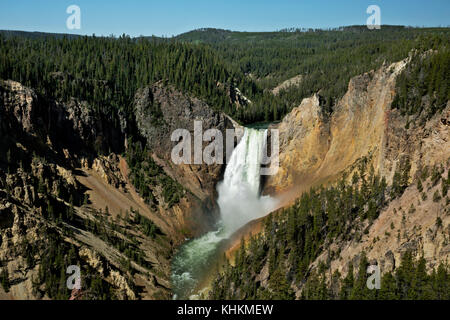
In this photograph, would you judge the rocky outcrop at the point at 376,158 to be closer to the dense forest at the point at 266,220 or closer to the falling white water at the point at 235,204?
the dense forest at the point at 266,220

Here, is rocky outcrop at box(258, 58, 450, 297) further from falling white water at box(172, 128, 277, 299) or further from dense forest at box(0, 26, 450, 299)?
falling white water at box(172, 128, 277, 299)

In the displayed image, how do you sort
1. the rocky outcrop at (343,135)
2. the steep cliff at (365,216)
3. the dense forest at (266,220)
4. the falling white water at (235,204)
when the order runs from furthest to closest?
the falling white water at (235,204), the rocky outcrop at (343,135), the dense forest at (266,220), the steep cliff at (365,216)

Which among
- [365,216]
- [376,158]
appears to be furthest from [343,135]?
[365,216]

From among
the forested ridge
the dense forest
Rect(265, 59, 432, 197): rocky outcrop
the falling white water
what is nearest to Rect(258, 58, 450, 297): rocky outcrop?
Rect(265, 59, 432, 197): rocky outcrop

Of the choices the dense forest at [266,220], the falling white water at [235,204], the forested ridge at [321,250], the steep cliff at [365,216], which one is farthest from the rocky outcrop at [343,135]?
the forested ridge at [321,250]

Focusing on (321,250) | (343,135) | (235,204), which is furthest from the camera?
(235,204)

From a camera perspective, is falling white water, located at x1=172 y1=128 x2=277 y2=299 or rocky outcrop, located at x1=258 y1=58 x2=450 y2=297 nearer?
rocky outcrop, located at x1=258 y1=58 x2=450 y2=297

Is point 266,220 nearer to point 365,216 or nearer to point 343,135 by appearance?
point 365,216

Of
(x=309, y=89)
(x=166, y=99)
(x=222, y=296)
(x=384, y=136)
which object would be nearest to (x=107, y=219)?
(x=222, y=296)

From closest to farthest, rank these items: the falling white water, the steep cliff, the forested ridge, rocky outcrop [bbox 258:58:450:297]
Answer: the forested ridge → rocky outcrop [bbox 258:58:450:297] → the steep cliff → the falling white water
